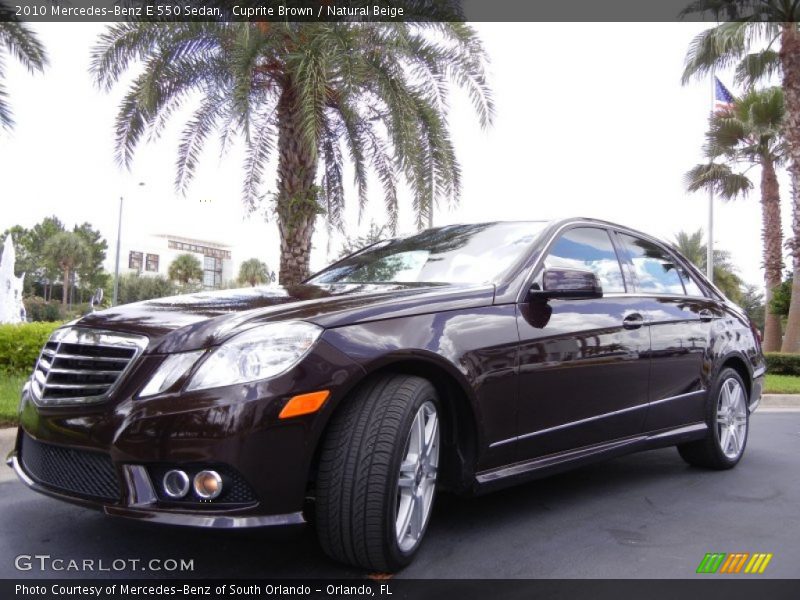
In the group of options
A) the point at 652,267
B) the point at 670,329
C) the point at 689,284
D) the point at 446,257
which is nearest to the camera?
the point at 446,257

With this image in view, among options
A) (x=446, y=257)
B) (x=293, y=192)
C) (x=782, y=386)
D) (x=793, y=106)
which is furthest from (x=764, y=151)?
(x=446, y=257)

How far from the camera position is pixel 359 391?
9.64ft

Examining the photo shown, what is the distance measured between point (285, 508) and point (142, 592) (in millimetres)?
622

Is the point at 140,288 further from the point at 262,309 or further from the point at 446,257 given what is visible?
the point at 262,309

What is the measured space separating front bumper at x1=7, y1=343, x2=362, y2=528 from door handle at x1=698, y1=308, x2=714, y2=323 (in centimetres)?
296

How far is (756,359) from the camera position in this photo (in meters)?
5.59

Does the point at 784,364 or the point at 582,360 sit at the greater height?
the point at 582,360

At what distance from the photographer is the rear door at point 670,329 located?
4.39m

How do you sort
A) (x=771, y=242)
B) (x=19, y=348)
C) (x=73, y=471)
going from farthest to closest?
(x=771, y=242) → (x=19, y=348) → (x=73, y=471)

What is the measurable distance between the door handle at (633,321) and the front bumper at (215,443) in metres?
1.92

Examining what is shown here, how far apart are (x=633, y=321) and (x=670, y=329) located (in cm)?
45

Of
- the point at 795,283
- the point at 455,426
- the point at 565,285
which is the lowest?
the point at 455,426

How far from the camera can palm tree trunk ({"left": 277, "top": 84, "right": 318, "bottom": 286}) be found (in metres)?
11.5

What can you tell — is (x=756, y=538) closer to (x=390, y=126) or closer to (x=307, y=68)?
(x=307, y=68)
